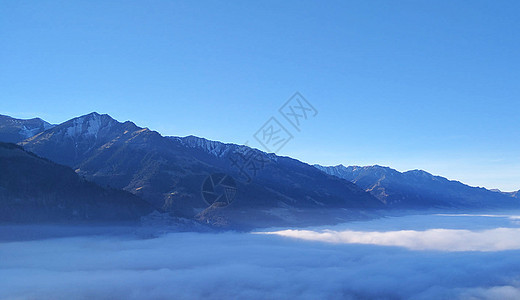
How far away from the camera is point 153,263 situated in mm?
194375

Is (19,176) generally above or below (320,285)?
above

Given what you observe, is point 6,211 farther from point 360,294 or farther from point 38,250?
point 360,294

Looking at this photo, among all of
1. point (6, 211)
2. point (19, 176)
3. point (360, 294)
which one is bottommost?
point (360, 294)

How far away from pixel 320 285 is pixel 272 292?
2920 cm

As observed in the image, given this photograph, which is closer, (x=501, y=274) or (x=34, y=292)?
(x=34, y=292)

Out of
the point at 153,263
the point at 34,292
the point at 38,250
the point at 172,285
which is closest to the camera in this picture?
the point at 34,292

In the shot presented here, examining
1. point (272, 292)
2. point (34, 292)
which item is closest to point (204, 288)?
point (272, 292)

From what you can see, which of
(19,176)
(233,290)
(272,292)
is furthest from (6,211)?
(272,292)

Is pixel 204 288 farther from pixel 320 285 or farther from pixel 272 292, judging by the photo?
pixel 320 285

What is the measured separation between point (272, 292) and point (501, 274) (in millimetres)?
142025

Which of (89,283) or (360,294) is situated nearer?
(89,283)

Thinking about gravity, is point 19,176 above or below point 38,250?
above

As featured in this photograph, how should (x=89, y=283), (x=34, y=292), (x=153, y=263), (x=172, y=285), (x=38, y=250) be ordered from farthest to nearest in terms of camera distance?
(x=153, y=263) < (x=38, y=250) < (x=172, y=285) < (x=89, y=283) < (x=34, y=292)

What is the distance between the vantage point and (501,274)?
191750 millimetres
